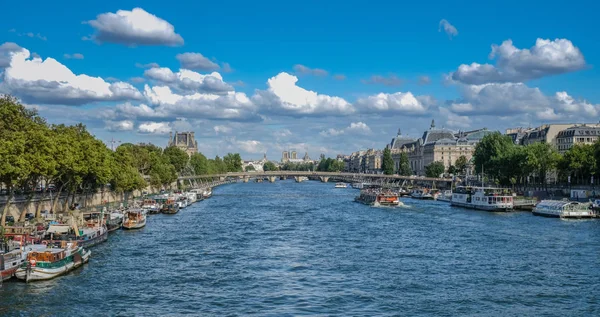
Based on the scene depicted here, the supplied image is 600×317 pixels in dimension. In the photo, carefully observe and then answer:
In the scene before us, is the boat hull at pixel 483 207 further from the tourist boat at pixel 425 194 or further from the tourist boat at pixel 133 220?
the tourist boat at pixel 133 220

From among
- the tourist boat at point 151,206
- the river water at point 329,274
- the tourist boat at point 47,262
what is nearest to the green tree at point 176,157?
the tourist boat at point 151,206

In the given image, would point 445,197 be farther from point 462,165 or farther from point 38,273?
point 38,273

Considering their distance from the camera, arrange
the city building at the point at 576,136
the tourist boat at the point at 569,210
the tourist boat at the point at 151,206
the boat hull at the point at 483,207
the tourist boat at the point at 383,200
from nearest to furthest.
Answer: the tourist boat at the point at 569,210
the tourist boat at the point at 151,206
the boat hull at the point at 483,207
the tourist boat at the point at 383,200
the city building at the point at 576,136

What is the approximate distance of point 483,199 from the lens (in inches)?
3615

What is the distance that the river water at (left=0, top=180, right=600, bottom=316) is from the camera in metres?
31.3

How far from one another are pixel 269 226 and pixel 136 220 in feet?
41.8

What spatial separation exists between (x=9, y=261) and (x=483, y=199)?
69031 mm

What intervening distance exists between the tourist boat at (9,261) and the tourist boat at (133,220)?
1020 inches

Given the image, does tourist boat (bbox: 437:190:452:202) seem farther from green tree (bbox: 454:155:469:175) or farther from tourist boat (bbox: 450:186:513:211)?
green tree (bbox: 454:155:469:175)

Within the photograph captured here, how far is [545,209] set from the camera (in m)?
79.8

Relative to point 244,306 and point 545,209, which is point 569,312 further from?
point 545,209

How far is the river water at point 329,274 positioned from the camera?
31.3 metres

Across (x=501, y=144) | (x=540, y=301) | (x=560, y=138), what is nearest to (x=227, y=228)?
(x=540, y=301)

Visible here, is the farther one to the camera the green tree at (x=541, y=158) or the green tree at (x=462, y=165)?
the green tree at (x=462, y=165)
